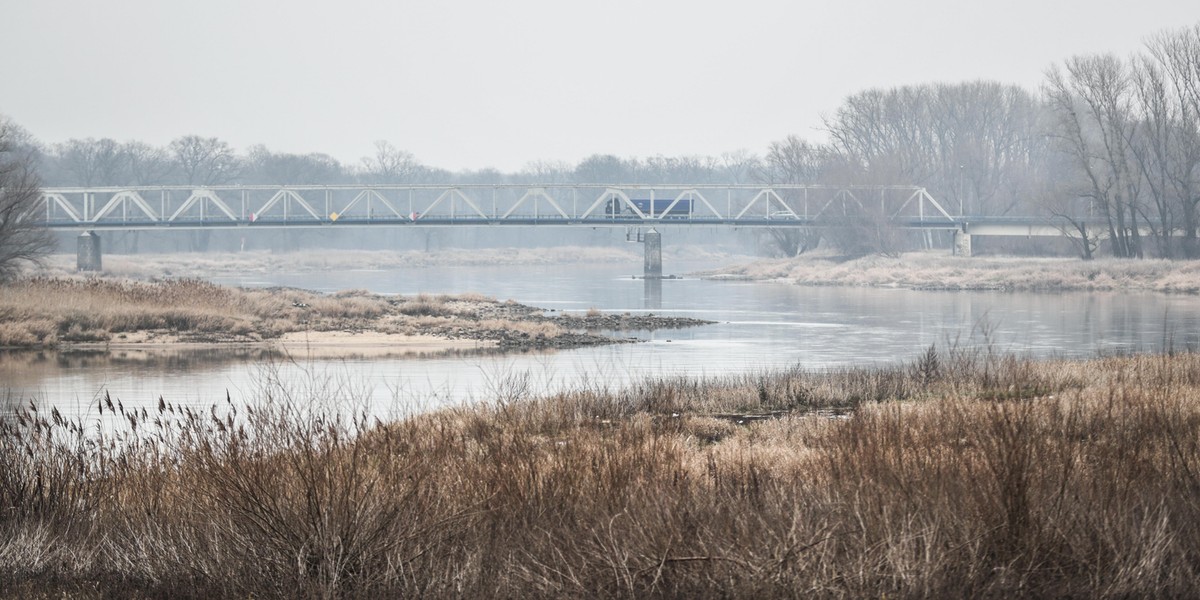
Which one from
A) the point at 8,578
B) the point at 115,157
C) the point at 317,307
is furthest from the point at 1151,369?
the point at 115,157

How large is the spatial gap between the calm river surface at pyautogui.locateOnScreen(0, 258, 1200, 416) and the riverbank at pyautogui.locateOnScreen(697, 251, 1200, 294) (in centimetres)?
512

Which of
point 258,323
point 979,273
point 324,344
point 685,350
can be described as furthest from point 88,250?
point 685,350

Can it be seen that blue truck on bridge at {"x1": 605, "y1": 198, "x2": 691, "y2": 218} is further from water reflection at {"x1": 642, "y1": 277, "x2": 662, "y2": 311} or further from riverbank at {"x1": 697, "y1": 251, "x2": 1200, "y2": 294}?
water reflection at {"x1": 642, "y1": 277, "x2": 662, "y2": 311}

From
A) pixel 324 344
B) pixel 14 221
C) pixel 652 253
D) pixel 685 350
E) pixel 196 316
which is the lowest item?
pixel 685 350

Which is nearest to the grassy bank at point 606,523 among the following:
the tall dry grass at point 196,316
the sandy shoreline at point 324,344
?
the sandy shoreline at point 324,344

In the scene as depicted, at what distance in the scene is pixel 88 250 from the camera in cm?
10844

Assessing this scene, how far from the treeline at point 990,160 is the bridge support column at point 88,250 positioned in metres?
44.8

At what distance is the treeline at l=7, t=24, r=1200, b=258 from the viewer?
79.3 m

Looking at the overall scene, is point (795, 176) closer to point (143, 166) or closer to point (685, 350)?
point (143, 166)

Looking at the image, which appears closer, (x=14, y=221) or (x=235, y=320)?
(x=235, y=320)

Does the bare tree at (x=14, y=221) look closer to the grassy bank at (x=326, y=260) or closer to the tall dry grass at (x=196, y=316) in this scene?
the tall dry grass at (x=196, y=316)

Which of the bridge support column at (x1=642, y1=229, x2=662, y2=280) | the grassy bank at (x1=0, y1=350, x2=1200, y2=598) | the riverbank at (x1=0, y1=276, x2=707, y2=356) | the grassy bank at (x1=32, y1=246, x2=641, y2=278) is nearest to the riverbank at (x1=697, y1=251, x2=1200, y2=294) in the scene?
the bridge support column at (x1=642, y1=229, x2=662, y2=280)

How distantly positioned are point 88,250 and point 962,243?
71.8 metres

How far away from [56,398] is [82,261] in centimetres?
8717
